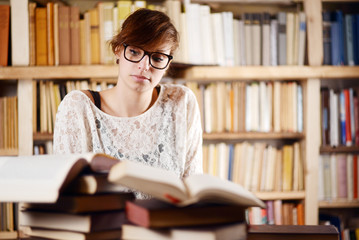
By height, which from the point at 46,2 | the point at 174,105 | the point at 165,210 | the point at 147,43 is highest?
the point at 46,2

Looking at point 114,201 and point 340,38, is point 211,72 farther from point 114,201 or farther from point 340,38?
point 114,201

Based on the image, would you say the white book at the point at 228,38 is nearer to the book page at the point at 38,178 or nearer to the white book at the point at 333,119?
the white book at the point at 333,119

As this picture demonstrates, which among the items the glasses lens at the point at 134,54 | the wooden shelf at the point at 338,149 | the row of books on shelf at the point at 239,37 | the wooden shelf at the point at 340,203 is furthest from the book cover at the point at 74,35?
the wooden shelf at the point at 340,203

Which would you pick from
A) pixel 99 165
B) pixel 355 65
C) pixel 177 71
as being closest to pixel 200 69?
pixel 177 71

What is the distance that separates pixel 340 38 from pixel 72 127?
1.66 meters

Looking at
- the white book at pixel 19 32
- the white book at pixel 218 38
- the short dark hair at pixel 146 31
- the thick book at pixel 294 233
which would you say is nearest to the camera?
the thick book at pixel 294 233

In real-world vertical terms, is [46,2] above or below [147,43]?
above

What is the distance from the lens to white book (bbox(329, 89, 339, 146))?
254cm

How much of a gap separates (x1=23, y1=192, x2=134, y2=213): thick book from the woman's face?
30.4 inches

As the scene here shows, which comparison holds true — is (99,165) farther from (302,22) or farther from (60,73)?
(302,22)

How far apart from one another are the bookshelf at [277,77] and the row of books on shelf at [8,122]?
5 cm

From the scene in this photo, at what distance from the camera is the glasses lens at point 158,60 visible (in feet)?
5.12

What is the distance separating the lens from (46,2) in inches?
98.5

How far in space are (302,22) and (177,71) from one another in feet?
2.41
